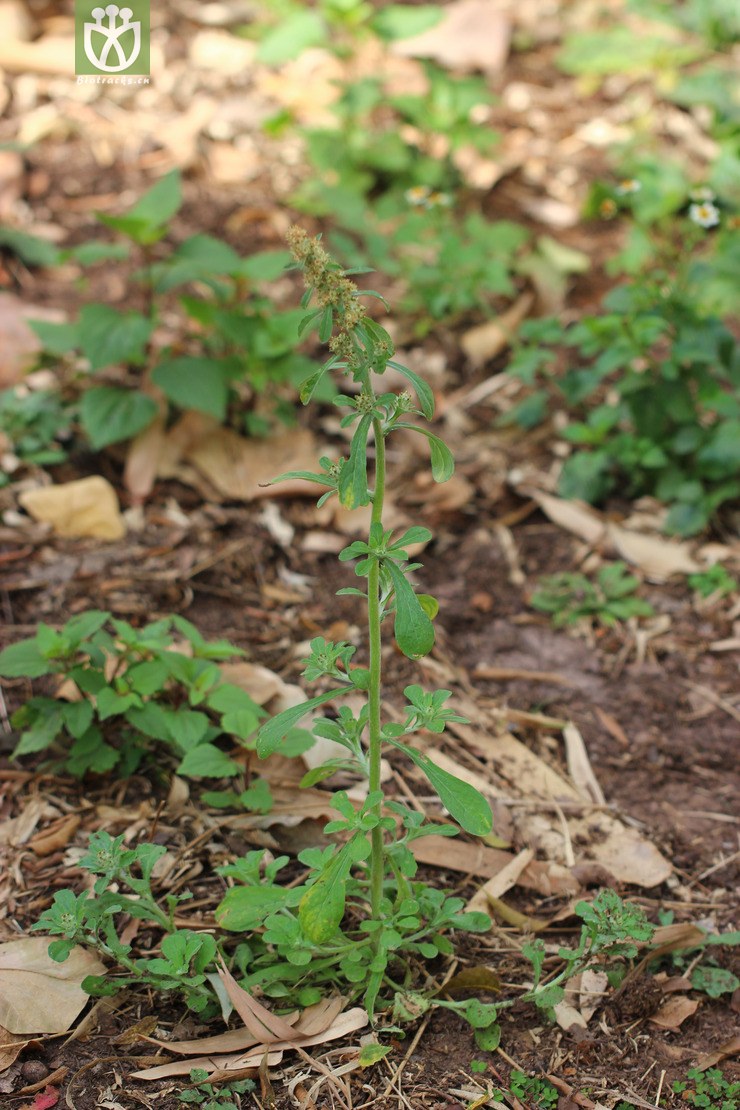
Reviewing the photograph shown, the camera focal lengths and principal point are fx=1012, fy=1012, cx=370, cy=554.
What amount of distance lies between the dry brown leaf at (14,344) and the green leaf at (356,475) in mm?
2284

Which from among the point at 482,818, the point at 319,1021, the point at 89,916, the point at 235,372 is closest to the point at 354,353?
the point at 482,818

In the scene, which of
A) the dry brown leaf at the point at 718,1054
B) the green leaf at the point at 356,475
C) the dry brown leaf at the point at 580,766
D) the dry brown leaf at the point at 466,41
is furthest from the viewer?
the dry brown leaf at the point at 466,41

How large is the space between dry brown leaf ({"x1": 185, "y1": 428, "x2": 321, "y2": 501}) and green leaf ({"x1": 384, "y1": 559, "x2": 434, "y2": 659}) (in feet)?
5.76

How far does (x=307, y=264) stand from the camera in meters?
1.61

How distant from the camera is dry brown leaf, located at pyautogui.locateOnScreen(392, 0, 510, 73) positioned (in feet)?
18.2

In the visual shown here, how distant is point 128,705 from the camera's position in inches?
91.7

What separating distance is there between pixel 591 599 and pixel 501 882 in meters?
1.15

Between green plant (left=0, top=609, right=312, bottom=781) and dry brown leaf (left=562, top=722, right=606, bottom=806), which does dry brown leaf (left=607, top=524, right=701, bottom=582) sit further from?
green plant (left=0, top=609, right=312, bottom=781)

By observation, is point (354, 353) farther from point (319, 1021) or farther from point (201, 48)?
point (201, 48)

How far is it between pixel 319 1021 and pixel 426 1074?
234 millimetres

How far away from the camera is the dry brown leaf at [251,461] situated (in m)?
3.52

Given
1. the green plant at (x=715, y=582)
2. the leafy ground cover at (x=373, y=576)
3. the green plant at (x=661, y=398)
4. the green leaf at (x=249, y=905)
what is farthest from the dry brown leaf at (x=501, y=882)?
the green plant at (x=661, y=398)

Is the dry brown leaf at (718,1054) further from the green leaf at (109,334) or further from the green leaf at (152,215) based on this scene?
the green leaf at (152,215)

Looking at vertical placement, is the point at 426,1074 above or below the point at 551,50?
below
